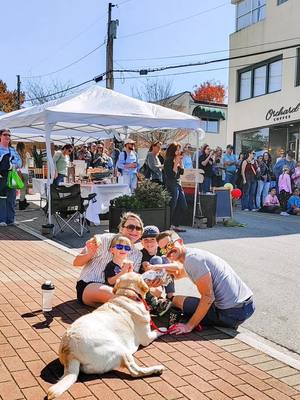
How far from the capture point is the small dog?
3150 mm

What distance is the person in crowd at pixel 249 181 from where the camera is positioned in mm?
14617

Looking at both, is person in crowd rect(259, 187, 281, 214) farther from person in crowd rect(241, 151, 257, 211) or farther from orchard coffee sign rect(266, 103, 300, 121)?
orchard coffee sign rect(266, 103, 300, 121)

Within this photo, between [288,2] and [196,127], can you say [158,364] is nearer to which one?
[196,127]

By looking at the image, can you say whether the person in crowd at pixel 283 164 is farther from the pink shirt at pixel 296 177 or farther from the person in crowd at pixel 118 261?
the person in crowd at pixel 118 261

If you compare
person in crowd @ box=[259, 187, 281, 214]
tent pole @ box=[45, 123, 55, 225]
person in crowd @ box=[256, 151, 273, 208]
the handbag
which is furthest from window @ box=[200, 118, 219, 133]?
tent pole @ box=[45, 123, 55, 225]

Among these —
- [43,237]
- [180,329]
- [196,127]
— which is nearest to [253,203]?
[196,127]

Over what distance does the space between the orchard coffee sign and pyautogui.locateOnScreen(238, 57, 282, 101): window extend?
1.03 meters

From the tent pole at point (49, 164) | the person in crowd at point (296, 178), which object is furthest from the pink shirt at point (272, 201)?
the tent pole at point (49, 164)

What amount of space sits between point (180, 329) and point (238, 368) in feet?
2.47

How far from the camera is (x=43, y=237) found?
891 cm

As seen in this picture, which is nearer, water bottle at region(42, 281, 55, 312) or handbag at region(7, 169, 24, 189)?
water bottle at region(42, 281, 55, 312)

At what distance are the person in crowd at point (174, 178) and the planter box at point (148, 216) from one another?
0.67 m

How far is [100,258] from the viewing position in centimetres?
474

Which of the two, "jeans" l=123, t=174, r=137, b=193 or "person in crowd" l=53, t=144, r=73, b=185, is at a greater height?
"person in crowd" l=53, t=144, r=73, b=185
